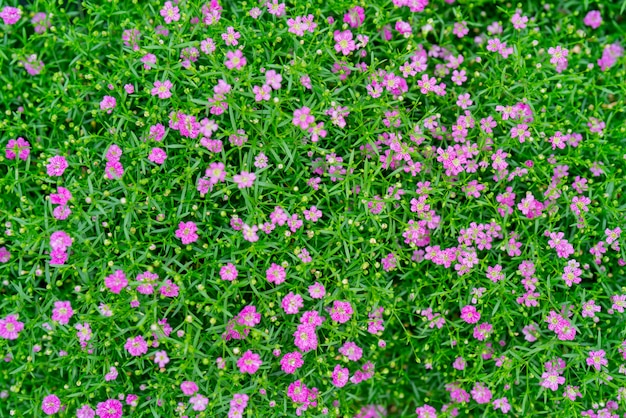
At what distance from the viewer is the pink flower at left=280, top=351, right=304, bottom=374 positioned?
3.05 metres

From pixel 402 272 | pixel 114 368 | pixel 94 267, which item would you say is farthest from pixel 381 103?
pixel 114 368

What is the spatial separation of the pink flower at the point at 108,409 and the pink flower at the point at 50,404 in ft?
0.94

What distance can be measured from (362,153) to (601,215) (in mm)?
1585

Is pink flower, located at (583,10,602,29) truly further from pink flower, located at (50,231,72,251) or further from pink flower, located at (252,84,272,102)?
pink flower, located at (50,231,72,251)

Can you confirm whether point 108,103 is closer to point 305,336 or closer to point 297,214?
point 297,214

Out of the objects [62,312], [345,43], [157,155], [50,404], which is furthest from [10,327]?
[345,43]

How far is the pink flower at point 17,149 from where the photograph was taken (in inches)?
127

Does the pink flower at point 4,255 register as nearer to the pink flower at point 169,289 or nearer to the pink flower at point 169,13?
the pink flower at point 169,289

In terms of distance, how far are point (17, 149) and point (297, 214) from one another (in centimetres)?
176

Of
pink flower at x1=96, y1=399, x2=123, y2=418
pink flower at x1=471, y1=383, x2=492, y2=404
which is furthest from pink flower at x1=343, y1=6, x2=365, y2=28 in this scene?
pink flower at x1=96, y1=399, x2=123, y2=418

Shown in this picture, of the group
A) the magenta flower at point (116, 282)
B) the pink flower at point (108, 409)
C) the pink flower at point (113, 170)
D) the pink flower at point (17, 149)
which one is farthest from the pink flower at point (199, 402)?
the pink flower at point (17, 149)

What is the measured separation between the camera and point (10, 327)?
3080 millimetres

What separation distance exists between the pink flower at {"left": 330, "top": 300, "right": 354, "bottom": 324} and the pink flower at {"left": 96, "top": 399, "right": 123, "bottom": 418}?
1.35 metres

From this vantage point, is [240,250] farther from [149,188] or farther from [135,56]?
[135,56]
